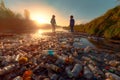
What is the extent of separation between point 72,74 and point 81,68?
36.5 inches

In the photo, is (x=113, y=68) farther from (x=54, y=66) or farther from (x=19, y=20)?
(x=19, y=20)

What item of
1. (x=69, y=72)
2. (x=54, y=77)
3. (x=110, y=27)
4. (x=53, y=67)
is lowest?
(x=54, y=77)

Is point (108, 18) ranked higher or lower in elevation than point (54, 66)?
higher

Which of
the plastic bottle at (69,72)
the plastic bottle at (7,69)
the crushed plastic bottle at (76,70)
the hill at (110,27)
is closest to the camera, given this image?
the plastic bottle at (69,72)

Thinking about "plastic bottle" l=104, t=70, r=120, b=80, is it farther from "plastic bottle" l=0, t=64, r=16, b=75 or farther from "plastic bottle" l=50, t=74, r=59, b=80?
"plastic bottle" l=0, t=64, r=16, b=75

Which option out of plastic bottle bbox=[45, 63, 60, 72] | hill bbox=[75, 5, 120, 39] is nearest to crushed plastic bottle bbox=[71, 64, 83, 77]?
plastic bottle bbox=[45, 63, 60, 72]

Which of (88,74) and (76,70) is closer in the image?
(88,74)

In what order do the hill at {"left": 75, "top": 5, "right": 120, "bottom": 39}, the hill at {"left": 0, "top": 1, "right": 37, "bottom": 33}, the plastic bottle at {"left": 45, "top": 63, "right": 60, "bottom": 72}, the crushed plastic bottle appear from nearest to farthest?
the crushed plastic bottle, the plastic bottle at {"left": 45, "top": 63, "right": 60, "bottom": 72}, the hill at {"left": 75, "top": 5, "right": 120, "bottom": 39}, the hill at {"left": 0, "top": 1, "right": 37, "bottom": 33}

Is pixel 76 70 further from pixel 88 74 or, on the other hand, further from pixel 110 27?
pixel 110 27

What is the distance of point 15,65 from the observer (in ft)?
35.7

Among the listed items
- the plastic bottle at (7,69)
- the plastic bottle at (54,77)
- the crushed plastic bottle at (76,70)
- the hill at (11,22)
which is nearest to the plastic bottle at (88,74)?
the crushed plastic bottle at (76,70)

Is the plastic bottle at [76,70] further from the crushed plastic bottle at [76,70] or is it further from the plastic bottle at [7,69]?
the plastic bottle at [7,69]

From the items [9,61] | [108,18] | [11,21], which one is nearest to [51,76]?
[9,61]

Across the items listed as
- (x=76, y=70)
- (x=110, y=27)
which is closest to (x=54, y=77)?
(x=76, y=70)
